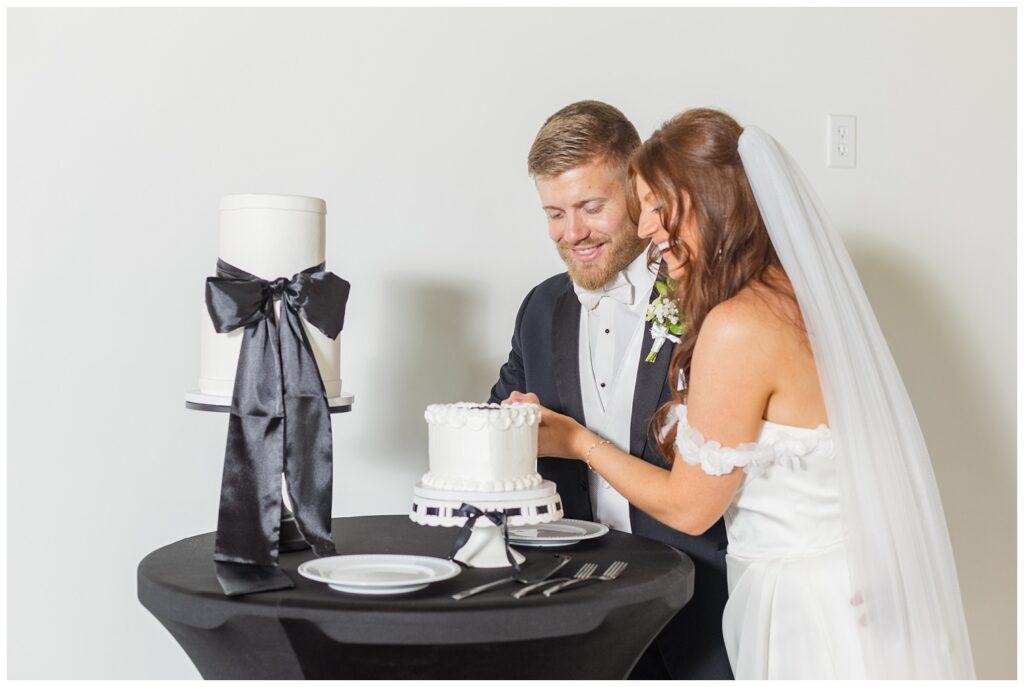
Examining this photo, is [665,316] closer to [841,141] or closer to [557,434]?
[557,434]

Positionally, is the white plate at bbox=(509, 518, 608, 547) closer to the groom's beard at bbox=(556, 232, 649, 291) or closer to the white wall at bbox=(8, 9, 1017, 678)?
the groom's beard at bbox=(556, 232, 649, 291)

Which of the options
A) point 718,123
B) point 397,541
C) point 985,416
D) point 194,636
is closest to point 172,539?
point 397,541

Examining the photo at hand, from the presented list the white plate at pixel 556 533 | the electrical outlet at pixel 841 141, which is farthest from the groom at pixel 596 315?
the electrical outlet at pixel 841 141

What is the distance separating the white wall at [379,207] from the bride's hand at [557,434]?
28.8 inches

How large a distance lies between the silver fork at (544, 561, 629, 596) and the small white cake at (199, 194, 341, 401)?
1.72ft

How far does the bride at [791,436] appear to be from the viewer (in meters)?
1.73

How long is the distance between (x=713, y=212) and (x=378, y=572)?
788 mm

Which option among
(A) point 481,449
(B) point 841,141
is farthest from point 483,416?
(B) point 841,141

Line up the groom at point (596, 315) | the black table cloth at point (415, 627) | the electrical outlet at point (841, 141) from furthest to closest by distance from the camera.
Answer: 1. the electrical outlet at point (841, 141)
2. the groom at point (596, 315)
3. the black table cloth at point (415, 627)

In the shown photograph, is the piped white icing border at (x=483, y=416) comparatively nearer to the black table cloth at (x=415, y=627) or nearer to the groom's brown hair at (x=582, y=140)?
the black table cloth at (x=415, y=627)

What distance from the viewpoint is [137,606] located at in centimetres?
249

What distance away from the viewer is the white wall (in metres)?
2.40

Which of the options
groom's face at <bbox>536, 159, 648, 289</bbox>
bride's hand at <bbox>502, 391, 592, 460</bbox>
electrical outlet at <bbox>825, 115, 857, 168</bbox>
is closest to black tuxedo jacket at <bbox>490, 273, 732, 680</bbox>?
groom's face at <bbox>536, 159, 648, 289</bbox>

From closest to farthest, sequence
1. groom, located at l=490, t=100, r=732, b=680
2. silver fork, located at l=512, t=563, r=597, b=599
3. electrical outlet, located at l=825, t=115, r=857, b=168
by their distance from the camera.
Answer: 1. silver fork, located at l=512, t=563, r=597, b=599
2. groom, located at l=490, t=100, r=732, b=680
3. electrical outlet, located at l=825, t=115, r=857, b=168
